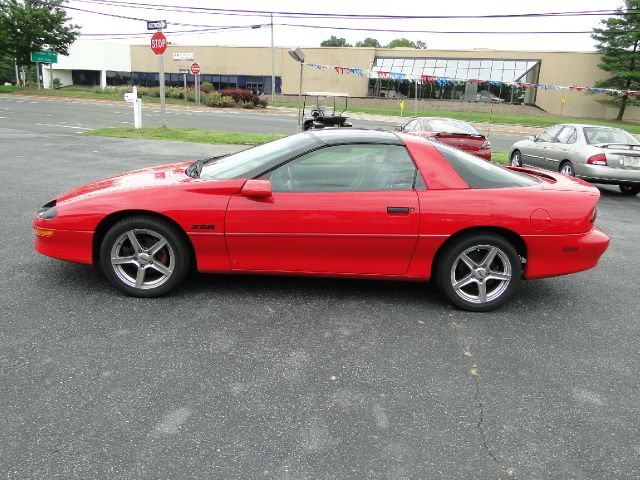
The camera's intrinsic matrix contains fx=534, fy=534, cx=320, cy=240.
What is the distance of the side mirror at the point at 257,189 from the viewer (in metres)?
3.94

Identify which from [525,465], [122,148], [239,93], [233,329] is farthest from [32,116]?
[525,465]

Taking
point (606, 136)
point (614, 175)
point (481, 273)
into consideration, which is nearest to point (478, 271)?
point (481, 273)

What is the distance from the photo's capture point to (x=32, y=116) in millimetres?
22812

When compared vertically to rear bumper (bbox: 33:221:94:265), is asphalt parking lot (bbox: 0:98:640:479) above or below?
below

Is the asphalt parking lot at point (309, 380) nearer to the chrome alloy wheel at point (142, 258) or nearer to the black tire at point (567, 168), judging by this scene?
the chrome alloy wheel at point (142, 258)

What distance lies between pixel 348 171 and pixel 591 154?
316 inches

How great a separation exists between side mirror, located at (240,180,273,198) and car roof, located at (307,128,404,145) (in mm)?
646

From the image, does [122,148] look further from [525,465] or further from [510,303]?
[525,465]

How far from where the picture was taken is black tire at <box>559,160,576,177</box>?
1079 centimetres

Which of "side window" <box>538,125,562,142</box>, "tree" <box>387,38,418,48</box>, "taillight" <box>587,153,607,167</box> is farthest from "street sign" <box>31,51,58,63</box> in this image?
"tree" <box>387,38,418,48</box>

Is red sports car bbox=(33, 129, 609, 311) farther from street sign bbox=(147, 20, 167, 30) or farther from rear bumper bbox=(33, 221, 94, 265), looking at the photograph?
street sign bbox=(147, 20, 167, 30)

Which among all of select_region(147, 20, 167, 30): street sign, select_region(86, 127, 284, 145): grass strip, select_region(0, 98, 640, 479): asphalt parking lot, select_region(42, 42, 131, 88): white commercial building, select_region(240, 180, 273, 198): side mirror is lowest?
select_region(0, 98, 640, 479): asphalt parking lot

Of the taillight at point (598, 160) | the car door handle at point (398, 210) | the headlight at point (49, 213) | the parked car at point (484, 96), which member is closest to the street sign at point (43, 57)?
the parked car at point (484, 96)

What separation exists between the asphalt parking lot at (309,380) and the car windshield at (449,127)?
7.81 metres
